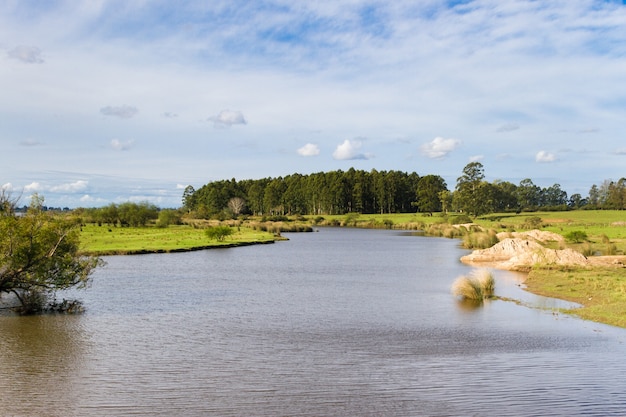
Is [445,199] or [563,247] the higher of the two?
[445,199]

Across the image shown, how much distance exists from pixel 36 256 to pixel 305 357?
13.9 meters

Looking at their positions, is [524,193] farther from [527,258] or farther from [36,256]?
[36,256]

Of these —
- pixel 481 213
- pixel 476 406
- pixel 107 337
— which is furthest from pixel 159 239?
pixel 481 213

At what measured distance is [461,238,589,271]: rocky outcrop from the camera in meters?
41.3

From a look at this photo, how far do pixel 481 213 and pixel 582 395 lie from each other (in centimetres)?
12764

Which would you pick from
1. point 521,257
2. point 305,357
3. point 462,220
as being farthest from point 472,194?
point 305,357

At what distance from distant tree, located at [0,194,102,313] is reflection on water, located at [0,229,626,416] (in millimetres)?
2025

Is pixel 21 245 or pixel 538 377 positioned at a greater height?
pixel 21 245

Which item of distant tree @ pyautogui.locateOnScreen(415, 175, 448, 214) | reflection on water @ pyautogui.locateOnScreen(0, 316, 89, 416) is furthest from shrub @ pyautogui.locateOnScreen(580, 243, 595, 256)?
distant tree @ pyautogui.locateOnScreen(415, 175, 448, 214)

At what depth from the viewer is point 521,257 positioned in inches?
1724

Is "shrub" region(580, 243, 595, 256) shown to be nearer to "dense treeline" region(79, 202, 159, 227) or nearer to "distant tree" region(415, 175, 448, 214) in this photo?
"dense treeline" region(79, 202, 159, 227)

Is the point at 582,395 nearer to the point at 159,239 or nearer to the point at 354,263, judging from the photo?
the point at 354,263

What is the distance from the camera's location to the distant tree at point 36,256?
2473 cm

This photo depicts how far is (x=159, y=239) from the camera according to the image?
241 feet
